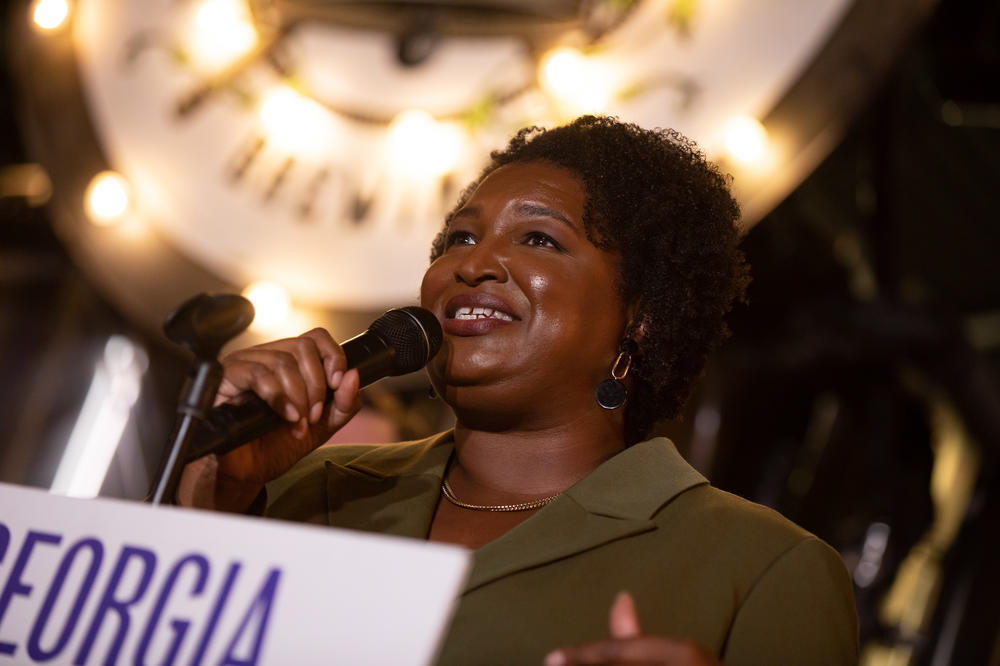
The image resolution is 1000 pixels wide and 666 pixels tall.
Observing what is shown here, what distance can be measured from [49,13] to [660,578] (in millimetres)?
Result: 2198

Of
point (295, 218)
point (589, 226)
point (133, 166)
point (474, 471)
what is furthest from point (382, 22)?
point (474, 471)

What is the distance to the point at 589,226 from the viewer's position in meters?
1.77

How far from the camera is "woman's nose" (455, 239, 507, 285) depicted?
1646 mm

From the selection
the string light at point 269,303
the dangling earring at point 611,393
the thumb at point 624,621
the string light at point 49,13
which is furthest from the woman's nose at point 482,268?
the string light at point 49,13

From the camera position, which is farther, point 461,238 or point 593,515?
point 461,238

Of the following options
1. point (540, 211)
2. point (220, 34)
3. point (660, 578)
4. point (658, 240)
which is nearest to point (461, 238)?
point (540, 211)

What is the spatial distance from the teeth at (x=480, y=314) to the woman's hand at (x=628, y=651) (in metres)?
0.73

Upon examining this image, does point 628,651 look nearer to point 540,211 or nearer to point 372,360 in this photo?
point 372,360

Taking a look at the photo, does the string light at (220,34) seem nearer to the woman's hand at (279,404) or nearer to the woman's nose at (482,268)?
the woman's nose at (482,268)

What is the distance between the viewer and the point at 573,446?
1.71 metres

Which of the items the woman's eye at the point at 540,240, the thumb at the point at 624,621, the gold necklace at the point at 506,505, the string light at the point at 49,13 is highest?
the string light at the point at 49,13

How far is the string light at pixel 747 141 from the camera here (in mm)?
2361

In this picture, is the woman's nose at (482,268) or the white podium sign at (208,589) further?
the woman's nose at (482,268)

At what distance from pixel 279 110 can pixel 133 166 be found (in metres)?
0.41
